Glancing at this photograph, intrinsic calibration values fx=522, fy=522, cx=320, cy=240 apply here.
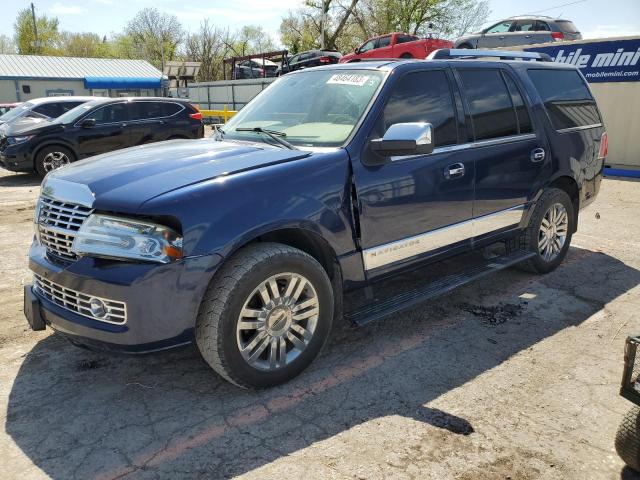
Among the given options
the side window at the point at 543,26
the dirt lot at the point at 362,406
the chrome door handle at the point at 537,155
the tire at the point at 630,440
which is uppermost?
the side window at the point at 543,26

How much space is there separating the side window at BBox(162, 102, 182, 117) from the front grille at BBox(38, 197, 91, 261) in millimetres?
9833

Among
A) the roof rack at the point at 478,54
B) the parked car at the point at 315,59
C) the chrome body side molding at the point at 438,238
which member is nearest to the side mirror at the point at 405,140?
the chrome body side molding at the point at 438,238

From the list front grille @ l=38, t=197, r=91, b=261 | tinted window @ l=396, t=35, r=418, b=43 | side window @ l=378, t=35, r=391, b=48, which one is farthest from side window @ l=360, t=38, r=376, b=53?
front grille @ l=38, t=197, r=91, b=261

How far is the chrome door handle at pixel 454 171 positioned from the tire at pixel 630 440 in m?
1.97

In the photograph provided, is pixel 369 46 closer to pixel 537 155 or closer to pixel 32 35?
pixel 537 155

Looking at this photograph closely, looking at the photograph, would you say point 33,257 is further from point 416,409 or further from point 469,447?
point 469,447

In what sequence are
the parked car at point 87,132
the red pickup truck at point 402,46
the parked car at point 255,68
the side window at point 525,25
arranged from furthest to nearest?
the parked car at point 255,68 < the red pickup truck at point 402,46 < the side window at point 525,25 < the parked car at point 87,132

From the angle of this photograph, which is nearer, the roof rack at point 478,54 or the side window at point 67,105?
the roof rack at point 478,54

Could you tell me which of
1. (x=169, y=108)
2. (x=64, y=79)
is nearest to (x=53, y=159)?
(x=169, y=108)

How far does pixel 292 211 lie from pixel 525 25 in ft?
51.9

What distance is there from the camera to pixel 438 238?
12.8 ft

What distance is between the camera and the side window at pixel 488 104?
4.15m

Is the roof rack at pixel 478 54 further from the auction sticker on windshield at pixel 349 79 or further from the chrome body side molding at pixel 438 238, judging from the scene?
the chrome body side molding at pixel 438 238

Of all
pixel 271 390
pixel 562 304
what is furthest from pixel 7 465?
pixel 562 304
